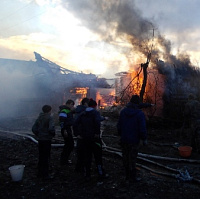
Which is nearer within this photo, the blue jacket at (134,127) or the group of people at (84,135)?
the blue jacket at (134,127)

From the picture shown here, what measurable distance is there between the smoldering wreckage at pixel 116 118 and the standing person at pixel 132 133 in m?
0.48

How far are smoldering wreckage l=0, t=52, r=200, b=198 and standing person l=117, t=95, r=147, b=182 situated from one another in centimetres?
48

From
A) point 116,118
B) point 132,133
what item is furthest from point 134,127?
point 116,118

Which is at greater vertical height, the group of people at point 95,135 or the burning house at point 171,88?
the burning house at point 171,88

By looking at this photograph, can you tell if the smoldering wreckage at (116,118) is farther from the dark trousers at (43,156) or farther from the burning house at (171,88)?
the dark trousers at (43,156)

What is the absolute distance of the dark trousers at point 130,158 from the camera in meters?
4.97

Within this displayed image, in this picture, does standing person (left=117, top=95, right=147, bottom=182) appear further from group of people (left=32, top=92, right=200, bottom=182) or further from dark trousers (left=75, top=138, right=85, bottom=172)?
dark trousers (left=75, top=138, right=85, bottom=172)

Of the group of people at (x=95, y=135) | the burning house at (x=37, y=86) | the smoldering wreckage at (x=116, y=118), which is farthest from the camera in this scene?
the burning house at (x=37, y=86)

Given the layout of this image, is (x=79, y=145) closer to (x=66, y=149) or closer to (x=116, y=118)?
(x=66, y=149)

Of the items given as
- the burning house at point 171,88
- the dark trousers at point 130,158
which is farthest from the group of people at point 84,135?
the burning house at point 171,88

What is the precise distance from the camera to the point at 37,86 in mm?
23531

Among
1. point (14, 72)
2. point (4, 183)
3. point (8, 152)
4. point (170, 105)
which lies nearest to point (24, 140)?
point (8, 152)

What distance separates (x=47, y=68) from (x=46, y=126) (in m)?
20.1

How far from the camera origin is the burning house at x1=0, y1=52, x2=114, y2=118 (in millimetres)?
21844
